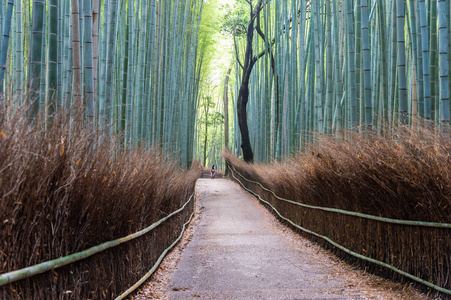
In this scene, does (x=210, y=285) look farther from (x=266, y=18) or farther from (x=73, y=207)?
(x=266, y=18)

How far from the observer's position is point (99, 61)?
19.6ft

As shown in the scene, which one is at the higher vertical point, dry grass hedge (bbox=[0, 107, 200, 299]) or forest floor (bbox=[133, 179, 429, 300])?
dry grass hedge (bbox=[0, 107, 200, 299])

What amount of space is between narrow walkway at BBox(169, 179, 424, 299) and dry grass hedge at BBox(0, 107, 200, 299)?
80 cm

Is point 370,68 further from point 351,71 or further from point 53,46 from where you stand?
point 53,46

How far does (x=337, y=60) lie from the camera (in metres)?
6.55

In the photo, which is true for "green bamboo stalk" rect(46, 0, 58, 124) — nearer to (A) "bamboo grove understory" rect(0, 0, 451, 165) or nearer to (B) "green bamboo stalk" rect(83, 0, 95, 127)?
(A) "bamboo grove understory" rect(0, 0, 451, 165)

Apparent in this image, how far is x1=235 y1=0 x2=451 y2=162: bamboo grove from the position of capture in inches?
186

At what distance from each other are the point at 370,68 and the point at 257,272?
255 centimetres

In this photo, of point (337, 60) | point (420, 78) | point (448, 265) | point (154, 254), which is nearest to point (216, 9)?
point (337, 60)

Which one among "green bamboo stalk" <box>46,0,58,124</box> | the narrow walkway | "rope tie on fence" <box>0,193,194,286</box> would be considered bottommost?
the narrow walkway

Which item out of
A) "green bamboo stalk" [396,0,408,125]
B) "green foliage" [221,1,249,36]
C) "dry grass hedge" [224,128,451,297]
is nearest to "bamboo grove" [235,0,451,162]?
"green bamboo stalk" [396,0,408,125]

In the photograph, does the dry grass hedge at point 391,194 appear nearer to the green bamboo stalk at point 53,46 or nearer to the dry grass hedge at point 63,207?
the dry grass hedge at point 63,207

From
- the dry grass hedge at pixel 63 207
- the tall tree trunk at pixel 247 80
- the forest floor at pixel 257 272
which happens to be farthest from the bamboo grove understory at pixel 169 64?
the tall tree trunk at pixel 247 80

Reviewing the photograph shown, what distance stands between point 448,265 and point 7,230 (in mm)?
2493
